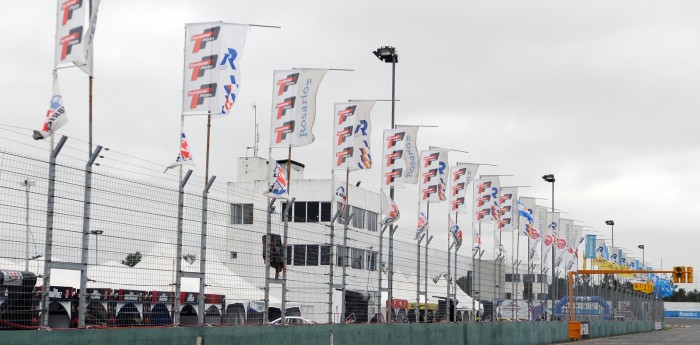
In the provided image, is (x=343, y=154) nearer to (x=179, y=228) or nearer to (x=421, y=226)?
(x=421, y=226)

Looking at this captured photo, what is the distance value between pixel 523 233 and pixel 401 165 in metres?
16.9

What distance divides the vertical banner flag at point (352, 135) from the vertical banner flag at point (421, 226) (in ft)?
9.64

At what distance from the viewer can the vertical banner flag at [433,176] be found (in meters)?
29.1

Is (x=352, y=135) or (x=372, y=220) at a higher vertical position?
(x=372, y=220)

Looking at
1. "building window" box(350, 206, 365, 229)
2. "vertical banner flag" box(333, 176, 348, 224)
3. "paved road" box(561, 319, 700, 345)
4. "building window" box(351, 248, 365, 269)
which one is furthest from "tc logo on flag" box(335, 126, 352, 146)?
"building window" box(350, 206, 365, 229)

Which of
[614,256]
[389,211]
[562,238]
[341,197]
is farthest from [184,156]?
[614,256]

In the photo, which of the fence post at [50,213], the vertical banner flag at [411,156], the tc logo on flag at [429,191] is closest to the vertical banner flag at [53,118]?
the fence post at [50,213]

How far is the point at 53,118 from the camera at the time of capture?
12.7 meters

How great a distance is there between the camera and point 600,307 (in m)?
66.4

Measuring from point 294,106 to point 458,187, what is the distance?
1288cm

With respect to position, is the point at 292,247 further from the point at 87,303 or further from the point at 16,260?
the point at 16,260

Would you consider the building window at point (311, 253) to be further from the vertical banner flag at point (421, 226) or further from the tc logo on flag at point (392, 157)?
the tc logo on flag at point (392, 157)

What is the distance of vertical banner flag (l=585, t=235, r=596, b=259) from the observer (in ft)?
222

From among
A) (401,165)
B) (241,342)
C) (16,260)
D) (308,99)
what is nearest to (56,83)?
(16,260)
